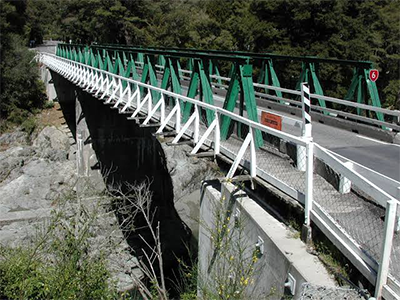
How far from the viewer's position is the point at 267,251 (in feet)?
17.4

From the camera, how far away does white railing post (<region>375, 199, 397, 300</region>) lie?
3637 millimetres

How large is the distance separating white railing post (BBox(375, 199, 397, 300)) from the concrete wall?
621mm

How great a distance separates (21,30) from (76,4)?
11.6 metres

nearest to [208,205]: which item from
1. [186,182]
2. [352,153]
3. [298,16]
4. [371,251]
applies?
[352,153]

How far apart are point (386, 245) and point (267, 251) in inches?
72.3

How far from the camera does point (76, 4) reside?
194ft

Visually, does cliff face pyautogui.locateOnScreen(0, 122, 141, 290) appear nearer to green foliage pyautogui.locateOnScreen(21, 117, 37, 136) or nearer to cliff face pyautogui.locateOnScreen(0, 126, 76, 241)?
cliff face pyautogui.locateOnScreen(0, 126, 76, 241)

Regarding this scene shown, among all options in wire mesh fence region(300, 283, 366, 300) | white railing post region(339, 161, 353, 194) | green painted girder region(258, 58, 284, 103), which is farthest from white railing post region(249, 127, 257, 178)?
green painted girder region(258, 58, 284, 103)

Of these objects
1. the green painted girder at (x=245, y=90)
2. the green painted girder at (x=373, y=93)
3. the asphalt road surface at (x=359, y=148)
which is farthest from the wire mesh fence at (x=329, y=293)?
the green painted girder at (x=373, y=93)

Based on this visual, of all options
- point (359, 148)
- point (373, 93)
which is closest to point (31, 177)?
point (373, 93)

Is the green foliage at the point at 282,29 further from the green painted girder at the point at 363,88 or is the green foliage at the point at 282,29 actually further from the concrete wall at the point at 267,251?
the concrete wall at the point at 267,251

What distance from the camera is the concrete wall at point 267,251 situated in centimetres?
459

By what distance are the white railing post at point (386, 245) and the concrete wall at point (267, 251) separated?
0.62 m

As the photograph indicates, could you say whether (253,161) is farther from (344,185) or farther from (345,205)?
(345,205)
